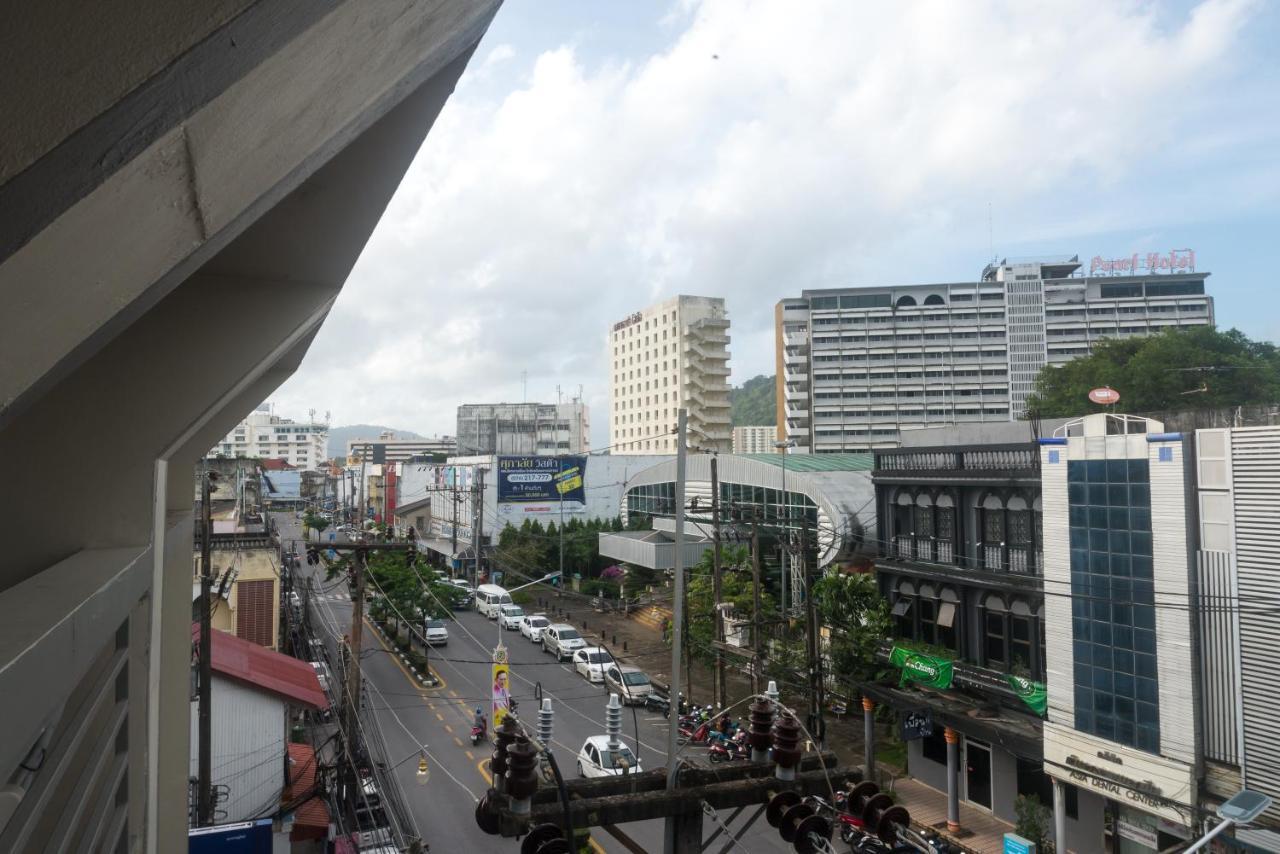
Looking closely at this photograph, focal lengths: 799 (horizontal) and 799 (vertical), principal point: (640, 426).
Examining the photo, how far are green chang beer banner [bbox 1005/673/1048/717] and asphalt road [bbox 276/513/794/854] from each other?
477cm

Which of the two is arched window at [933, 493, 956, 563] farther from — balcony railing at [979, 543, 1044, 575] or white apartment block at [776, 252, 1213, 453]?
white apartment block at [776, 252, 1213, 453]

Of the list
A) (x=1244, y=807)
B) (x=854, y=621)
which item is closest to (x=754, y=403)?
(x=854, y=621)

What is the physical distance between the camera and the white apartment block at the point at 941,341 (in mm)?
60281

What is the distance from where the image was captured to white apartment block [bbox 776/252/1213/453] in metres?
60.3

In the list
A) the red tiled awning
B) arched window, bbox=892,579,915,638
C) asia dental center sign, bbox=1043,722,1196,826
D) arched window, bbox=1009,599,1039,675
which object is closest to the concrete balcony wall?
the red tiled awning

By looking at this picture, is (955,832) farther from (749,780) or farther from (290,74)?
(290,74)

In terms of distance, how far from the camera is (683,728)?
18578mm

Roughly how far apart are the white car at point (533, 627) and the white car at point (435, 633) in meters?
2.71

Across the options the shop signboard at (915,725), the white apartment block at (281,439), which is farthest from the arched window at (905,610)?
the white apartment block at (281,439)

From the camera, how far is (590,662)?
22.9 metres

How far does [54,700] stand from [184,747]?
3.57 meters

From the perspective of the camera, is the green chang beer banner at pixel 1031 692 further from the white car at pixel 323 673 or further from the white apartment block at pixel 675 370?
the white apartment block at pixel 675 370

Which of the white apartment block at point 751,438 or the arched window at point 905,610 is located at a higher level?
the white apartment block at point 751,438

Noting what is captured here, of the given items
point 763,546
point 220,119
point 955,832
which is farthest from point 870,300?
point 220,119
